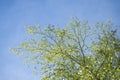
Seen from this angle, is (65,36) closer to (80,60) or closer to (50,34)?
(50,34)

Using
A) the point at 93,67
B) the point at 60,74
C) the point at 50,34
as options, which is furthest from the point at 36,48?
the point at 93,67

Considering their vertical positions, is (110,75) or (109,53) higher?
(109,53)

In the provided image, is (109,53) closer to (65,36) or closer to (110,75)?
(110,75)

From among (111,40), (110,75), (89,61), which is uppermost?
(111,40)

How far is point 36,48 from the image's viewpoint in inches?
1205

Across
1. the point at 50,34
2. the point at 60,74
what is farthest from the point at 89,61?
the point at 50,34

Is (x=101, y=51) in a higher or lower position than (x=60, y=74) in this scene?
higher

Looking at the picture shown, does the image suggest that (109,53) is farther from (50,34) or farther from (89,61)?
(50,34)

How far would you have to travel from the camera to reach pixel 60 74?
28.3 meters

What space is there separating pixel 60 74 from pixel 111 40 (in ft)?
20.9

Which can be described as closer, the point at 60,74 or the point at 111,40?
the point at 60,74

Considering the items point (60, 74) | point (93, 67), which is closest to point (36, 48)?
point (60, 74)

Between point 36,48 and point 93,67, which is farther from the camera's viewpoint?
point 36,48

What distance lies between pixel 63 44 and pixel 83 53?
→ 2.24 meters
